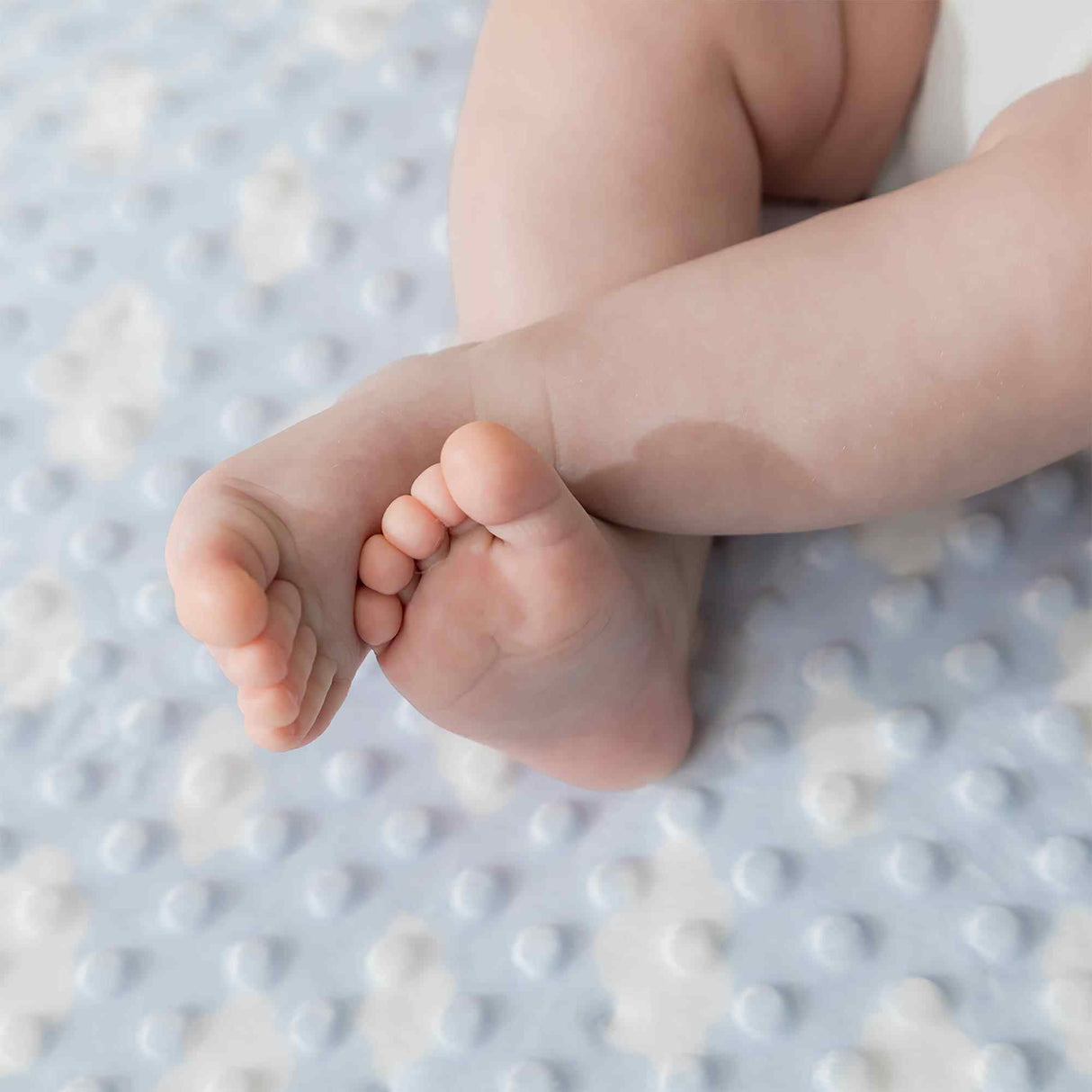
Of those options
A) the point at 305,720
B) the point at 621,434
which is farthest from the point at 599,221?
the point at 305,720

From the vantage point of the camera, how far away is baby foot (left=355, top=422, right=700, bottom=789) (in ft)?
1.44

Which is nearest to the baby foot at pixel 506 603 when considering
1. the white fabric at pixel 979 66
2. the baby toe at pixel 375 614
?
the baby toe at pixel 375 614

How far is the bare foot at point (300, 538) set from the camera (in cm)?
41

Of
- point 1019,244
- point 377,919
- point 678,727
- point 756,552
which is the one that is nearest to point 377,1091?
point 377,919

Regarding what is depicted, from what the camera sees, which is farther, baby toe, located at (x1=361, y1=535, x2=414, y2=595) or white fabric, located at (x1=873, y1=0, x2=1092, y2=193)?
white fabric, located at (x1=873, y1=0, x2=1092, y2=193)

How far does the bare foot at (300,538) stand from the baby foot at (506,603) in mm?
15

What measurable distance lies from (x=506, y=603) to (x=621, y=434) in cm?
8

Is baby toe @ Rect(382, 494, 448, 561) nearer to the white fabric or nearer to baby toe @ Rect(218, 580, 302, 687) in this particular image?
baby toe @ Rect(218, 580, 302, 687)

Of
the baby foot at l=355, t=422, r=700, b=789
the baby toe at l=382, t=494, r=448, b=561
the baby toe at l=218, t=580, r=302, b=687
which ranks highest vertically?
the baby toe at l=218, t=580, r=302, b=687

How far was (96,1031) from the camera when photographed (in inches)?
22.5

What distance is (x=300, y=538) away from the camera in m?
0.45

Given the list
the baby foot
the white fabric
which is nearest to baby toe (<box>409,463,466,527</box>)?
the baby foot

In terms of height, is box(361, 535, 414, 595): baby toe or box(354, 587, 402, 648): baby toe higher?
box(361, 535, 414, 595): baby toe

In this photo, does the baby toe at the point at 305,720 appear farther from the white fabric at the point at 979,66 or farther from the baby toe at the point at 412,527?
the white fabric at the point at 979,66
